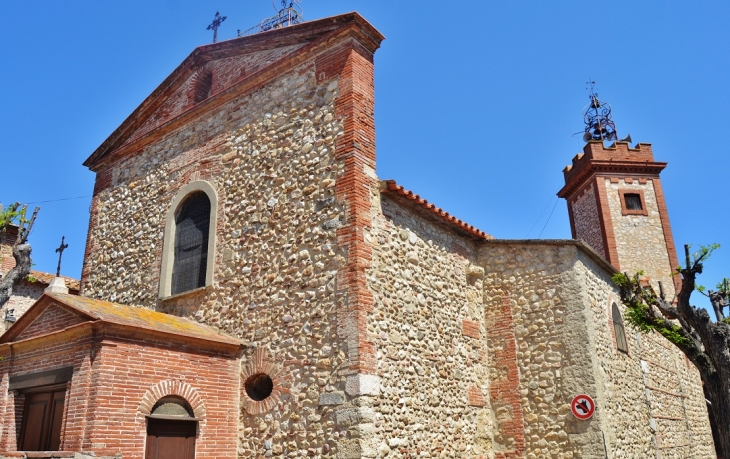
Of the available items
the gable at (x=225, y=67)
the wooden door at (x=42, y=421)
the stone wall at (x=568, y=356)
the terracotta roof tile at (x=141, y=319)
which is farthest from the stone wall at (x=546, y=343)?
the wooden door at (x=42, y=421)

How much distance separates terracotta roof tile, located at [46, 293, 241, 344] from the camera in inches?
329

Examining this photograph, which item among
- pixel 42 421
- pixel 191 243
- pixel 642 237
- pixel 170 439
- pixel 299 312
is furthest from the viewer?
pixel 642 237

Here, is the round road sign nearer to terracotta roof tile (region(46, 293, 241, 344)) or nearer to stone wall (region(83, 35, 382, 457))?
stone wall (region(83, 35, 382, 457))

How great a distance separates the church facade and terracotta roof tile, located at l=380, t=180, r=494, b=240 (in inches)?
1.9

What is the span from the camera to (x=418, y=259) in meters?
10.5

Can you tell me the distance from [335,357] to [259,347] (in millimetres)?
1548

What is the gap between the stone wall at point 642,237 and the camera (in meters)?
19.8

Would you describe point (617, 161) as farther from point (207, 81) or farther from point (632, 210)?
point (207, 81)

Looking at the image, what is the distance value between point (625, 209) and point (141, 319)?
17.3 meters

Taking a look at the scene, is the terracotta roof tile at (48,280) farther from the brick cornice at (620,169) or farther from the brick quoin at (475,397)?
the brick cornice at (620,169)

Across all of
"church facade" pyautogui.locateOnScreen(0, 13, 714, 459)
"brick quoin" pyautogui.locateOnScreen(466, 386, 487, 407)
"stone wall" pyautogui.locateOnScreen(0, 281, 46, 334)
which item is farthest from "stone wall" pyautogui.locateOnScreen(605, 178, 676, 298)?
"stone wall" pyautogui.locateOnScreen(0, 281, 46, 334)

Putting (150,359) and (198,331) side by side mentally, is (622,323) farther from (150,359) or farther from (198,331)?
(150,359)

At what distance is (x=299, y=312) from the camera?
363 inches

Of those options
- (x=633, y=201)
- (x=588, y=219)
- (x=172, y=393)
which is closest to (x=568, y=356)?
(x=172, y=393)
